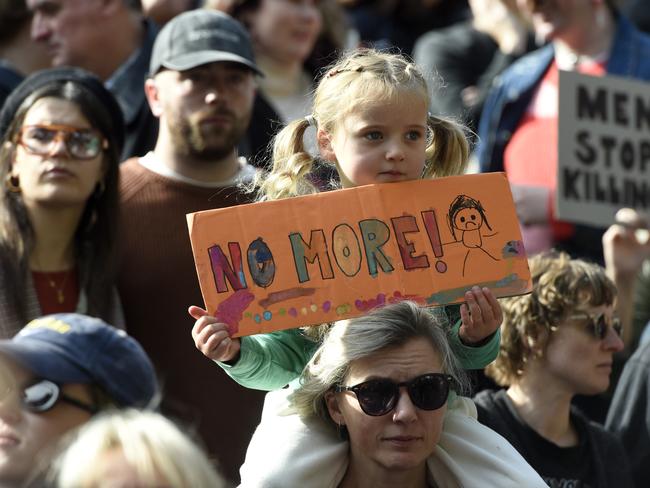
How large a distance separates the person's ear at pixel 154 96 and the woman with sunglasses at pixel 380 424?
213 cm

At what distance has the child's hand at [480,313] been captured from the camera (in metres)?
4.29

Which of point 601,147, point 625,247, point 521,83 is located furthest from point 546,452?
point 521,83

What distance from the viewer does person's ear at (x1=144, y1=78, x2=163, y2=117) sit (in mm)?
6309

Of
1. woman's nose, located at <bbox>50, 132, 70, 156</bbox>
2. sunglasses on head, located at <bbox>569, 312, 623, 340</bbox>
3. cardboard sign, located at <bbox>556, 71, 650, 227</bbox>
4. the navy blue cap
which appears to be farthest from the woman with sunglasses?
cardboard sign, located at <bbox>556, 71, 650, 227</bbox>

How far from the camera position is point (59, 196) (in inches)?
224

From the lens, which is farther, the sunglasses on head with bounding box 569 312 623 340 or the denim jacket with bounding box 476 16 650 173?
the denim jacket with bounding box 476 16 650 173

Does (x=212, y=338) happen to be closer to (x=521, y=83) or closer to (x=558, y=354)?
(x=558, y=354)

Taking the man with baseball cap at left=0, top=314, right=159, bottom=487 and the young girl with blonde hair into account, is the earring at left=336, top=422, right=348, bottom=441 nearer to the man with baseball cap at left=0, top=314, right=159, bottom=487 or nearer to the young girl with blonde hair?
the young girl with blonde hair

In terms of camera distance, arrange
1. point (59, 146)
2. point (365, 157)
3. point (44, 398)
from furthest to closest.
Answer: point (59, 146) → point (365, 157) → point (44, 398)

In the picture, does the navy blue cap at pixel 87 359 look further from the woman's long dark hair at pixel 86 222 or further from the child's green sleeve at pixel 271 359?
the woman's long dark hair at pixel 86 222

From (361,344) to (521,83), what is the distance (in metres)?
3.32

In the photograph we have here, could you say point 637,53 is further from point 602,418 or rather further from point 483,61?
point 602,418

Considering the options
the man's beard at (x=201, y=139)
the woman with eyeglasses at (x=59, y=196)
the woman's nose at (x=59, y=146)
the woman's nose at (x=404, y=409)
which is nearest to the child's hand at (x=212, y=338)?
the woman's nose at (x=404, y=409)

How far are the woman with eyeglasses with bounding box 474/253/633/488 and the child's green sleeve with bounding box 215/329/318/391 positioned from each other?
42.2 inches
